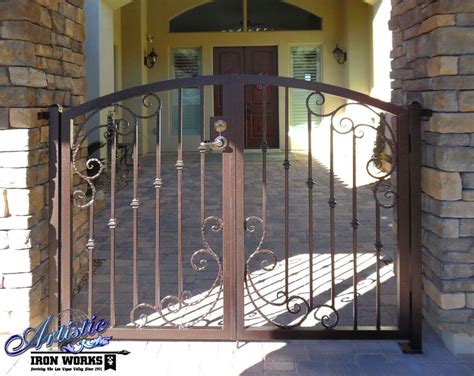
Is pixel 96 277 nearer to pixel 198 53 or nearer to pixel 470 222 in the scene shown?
pixel 470 222

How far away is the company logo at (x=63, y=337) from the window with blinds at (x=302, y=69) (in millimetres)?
9496

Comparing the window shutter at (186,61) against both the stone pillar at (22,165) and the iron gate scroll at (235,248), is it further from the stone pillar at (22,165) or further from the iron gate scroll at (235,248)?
the stone pillar at (22,165)

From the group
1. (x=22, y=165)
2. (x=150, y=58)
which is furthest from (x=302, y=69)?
(x=22, y=165)

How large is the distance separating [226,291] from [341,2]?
1000 cm

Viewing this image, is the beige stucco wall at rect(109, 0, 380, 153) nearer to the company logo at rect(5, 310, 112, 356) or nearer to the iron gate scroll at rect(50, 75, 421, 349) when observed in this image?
the iron gate scroll at rect(50, 75, 421, 349)

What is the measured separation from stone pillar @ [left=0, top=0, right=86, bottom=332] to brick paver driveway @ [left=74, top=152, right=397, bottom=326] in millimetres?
589

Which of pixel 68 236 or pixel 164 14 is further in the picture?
pixel 164 14

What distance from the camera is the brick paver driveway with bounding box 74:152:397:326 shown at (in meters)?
3.50

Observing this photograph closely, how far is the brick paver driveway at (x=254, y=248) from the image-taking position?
3.50m

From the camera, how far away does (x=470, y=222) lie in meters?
2.82

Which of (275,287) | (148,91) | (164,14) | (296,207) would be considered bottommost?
(275,287)

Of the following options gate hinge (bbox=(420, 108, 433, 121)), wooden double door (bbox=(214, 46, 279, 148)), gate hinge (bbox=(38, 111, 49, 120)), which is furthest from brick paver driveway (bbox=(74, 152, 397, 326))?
wooden double door (bbox=(214, 46, 279, 148))

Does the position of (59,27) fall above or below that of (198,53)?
below

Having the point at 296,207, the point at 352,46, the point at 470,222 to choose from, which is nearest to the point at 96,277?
the point at 470,222
